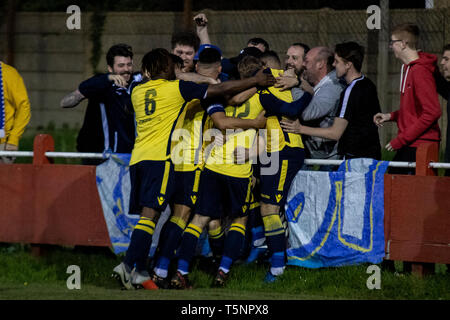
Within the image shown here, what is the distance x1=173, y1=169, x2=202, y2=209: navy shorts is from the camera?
7.17m

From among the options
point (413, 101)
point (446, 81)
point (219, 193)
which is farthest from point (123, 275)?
point (446, 81)

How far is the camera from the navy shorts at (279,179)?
727cm

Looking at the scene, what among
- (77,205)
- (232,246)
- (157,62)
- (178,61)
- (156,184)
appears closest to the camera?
(156,184)

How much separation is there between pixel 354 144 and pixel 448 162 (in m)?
0.87

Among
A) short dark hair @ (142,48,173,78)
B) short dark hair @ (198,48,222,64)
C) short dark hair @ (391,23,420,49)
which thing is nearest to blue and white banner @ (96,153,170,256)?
short dark hair @ (142,48,173,78)

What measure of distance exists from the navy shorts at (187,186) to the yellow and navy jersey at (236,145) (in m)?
0.17

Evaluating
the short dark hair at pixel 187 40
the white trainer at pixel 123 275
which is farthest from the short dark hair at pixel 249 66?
the white trainer at pixel 123 275

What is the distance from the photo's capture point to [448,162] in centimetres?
742

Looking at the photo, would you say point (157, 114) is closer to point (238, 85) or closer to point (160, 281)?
point (238, 85)

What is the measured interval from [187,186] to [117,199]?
0.99 meters

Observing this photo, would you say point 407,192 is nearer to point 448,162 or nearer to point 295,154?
point 448,162

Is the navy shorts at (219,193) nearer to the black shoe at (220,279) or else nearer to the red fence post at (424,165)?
the black shoe at (220,279)

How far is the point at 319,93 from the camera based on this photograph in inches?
294
